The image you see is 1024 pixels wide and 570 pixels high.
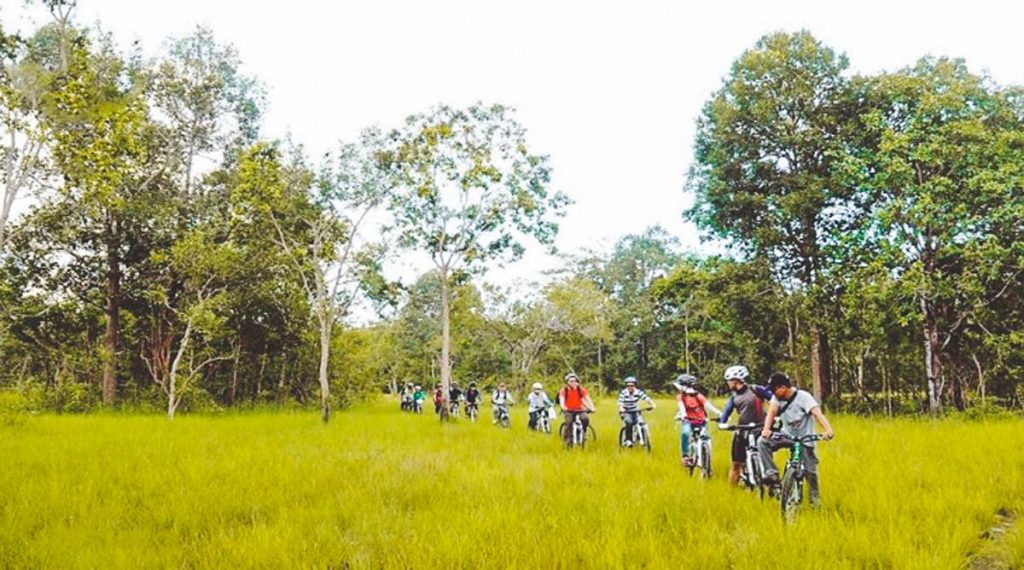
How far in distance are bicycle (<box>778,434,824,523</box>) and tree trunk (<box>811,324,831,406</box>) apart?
17197mm

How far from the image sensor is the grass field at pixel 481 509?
5766 mm

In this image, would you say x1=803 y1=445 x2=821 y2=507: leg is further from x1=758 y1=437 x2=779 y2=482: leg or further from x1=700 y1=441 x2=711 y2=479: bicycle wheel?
x1=700 y1=441 x2=711 y2=479: bicycle wheel

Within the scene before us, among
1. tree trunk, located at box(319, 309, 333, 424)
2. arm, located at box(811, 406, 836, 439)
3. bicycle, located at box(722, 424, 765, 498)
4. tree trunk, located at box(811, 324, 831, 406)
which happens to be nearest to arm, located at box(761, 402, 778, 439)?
arm, located at box(811, 406, 836, 439)

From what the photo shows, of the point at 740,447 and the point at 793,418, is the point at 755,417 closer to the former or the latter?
the point at 740,447

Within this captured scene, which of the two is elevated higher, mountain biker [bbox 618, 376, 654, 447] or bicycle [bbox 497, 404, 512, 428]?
mountain biker [bbox 618, 376, 654, 447]

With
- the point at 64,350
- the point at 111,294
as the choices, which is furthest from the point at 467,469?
the point at 64,350

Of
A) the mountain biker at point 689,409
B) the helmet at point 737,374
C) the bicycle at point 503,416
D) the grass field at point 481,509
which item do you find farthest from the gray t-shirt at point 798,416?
the bicycle at point 503,416

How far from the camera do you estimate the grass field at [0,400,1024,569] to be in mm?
5766

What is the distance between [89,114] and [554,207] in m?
16.9

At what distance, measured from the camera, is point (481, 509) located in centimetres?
734

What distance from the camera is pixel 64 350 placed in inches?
1089

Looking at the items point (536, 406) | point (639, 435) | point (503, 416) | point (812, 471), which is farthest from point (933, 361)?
point (812, 471)

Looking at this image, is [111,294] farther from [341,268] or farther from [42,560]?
[42,560]

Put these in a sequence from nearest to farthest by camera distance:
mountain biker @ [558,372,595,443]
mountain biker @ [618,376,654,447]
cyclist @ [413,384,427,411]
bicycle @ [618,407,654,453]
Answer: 1. mountain biker @ [618,376,654,447]
2. bicycle @ [618,407,654,453]
3. mountain biker @ [558,372,595,443]
4. cyclist @ [413,384,427,411]
